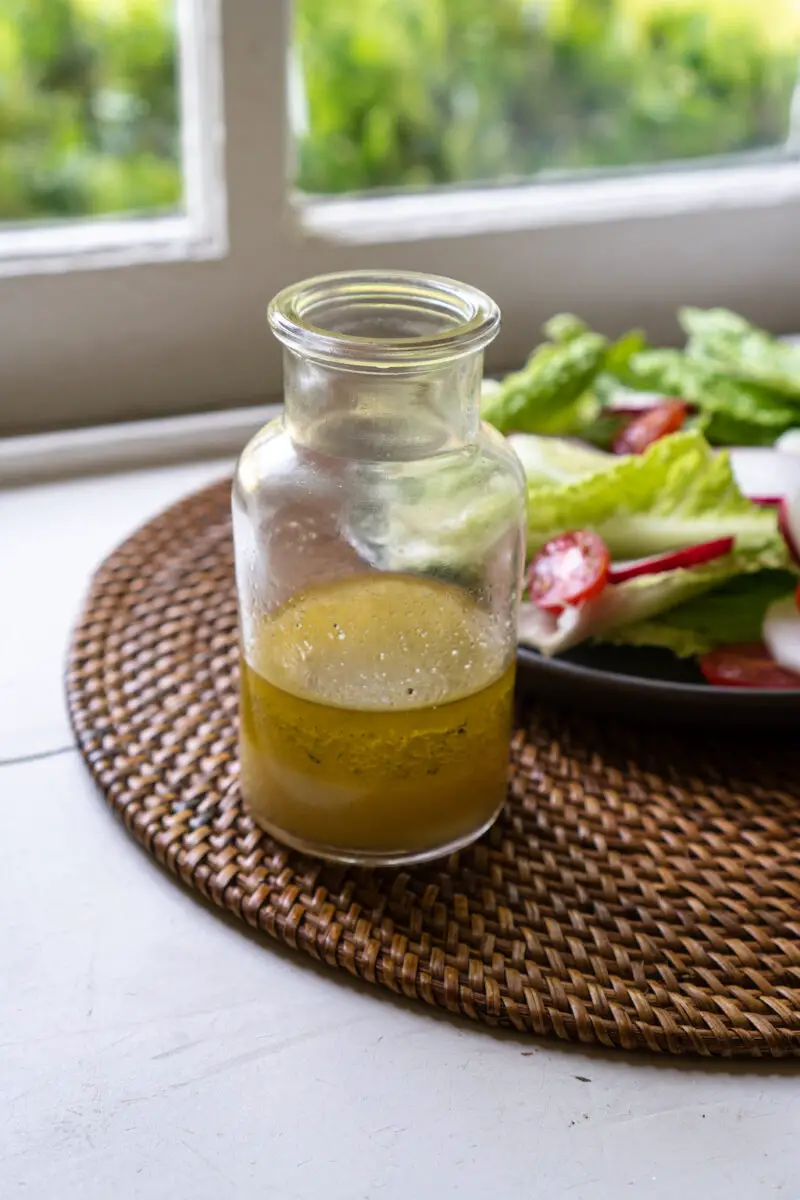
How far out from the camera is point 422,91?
1.21 m

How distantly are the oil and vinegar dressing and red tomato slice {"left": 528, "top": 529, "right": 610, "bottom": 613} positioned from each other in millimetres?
112

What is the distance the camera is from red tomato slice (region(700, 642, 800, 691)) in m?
0.76

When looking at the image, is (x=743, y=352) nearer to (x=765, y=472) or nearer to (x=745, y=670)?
(x=765, y=472)

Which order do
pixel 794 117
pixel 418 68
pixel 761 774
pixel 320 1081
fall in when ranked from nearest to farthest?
pixel 320 1081
pixel 761 774
pixel 418 68
pixel 794 117

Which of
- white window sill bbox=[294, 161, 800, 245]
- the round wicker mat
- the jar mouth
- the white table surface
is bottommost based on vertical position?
the white table surface

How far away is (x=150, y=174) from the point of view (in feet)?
3.66

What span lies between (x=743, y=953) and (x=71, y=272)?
2.32 feet

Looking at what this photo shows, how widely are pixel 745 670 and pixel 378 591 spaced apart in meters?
0.23

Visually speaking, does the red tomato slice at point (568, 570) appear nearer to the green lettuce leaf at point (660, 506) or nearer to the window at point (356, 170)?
the green lettuce leaf at point (660, 506)

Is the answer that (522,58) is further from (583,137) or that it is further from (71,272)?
(71,272)

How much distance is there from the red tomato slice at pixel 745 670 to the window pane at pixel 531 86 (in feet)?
1.85

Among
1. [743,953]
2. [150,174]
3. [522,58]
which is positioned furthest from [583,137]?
[743,953]

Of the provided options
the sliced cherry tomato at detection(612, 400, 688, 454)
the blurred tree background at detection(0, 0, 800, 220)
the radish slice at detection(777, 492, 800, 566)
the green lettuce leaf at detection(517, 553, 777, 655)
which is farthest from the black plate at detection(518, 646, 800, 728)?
the blurred tree background at detection(0, 0, 800, 220)

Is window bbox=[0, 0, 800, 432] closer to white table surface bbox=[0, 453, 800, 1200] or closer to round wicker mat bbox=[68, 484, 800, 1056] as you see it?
round wicker mat bbox=[68, 484, 800, 1056]
